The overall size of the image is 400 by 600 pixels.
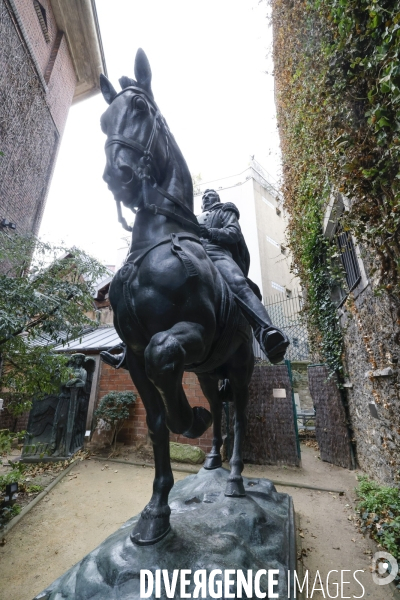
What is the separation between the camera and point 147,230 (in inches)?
82.2

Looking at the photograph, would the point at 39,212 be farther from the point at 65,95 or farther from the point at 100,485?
the point at 100,485

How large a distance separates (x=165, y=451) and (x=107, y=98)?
2514 millimetres

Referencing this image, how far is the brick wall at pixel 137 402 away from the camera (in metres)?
6.76

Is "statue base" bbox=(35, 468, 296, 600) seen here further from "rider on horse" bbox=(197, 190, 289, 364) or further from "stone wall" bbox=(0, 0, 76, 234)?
"stone wall" bbox=(0, 0, 76, 234)

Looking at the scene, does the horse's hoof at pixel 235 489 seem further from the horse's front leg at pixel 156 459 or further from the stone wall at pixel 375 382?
the stone wall at pixel 375 382

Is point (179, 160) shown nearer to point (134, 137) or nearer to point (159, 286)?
point (134, 137)

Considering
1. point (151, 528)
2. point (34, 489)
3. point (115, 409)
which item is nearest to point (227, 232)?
point (151, 528)

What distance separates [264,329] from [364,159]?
2.31 metres

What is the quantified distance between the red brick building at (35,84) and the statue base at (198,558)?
8.98m

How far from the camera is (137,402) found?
7.59m

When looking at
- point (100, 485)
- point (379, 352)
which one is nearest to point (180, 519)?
point (379, 352)

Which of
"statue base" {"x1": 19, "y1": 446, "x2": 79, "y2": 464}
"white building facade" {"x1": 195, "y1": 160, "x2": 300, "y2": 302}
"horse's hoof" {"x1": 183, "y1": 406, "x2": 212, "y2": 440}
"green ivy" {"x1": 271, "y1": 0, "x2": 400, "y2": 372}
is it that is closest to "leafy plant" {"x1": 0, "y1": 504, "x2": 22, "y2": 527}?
"statue base" {"x1": 19, "y1": 446, "x2": 79, "y2": 464}

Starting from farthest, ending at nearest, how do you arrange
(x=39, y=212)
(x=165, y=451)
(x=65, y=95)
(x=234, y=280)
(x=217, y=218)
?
(x=65, y=95), (x=39, y=212), (x=217, y=218), (x=234, y=280), (x=165, y=451)

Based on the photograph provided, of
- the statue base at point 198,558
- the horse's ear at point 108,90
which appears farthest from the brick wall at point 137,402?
the horse's ear at point 108,90
